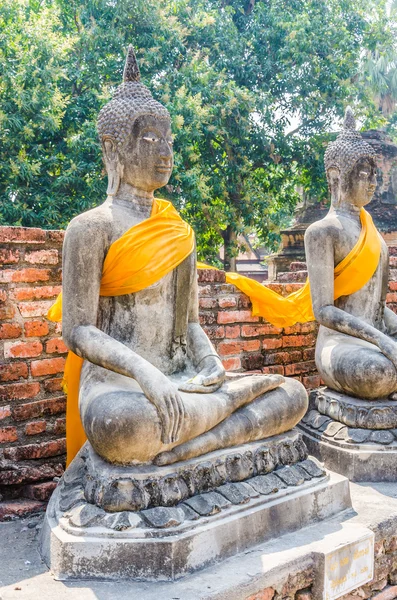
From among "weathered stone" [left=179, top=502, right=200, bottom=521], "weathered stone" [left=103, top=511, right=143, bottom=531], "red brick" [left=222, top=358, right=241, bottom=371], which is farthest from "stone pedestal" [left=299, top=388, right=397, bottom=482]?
"weathered stone" [left=103, top=511, right=143, bottom=531]

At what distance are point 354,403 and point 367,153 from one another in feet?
4.99

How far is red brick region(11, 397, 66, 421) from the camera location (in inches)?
125

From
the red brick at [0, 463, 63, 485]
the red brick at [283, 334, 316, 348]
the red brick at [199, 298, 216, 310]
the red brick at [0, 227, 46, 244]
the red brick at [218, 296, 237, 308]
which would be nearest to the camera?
the red brick at [0, 463, 63, 485]

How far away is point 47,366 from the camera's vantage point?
3330 millimetres

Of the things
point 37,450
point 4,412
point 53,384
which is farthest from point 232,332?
point 4,412

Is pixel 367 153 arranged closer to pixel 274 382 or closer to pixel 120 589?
pixel 274 382

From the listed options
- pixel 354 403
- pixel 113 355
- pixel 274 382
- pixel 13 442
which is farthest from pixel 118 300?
pixel 354 403

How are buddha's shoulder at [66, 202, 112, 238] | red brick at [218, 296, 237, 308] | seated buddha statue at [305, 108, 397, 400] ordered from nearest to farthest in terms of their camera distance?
buddha's shoulder at [66, 202, 112, 238] < seated buddha statue at [305, 108, 397, 400] < red brick at [218, 296, 237, 308]

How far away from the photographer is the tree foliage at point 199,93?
26.1ft

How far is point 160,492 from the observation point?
7.54 ft

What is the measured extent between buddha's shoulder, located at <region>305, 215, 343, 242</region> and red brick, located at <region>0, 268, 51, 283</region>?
5.14ft

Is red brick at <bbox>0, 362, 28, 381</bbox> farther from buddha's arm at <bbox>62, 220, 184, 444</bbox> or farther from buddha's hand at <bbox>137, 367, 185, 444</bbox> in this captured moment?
buddha's hand at <bbox>137, 367, 185, 444</bbox>

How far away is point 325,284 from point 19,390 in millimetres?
1831

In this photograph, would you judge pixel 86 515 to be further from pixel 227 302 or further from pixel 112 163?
pixel 227 302
